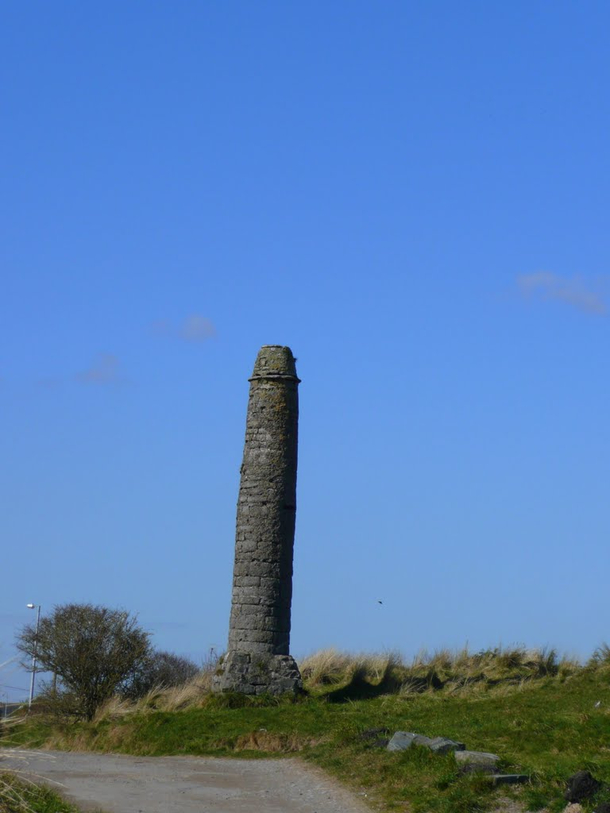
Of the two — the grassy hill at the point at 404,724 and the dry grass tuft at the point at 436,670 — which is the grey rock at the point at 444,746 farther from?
the dry grass tuft at the point at 436,670

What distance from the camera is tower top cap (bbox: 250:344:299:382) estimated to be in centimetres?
2455

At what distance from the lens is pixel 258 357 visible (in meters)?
25.0

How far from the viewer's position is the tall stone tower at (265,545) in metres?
23.3

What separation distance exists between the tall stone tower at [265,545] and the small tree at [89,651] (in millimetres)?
2629

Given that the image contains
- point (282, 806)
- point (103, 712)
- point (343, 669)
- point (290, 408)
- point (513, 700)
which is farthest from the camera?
point (343, 669)

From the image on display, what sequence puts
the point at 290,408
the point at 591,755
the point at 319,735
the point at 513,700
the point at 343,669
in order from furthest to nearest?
the point at 343,669 → the point at 290,408 → the point at 513,700 → the point at 319,735 → the point at 591,755

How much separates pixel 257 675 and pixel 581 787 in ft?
40.4

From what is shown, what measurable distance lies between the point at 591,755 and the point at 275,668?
391 inches

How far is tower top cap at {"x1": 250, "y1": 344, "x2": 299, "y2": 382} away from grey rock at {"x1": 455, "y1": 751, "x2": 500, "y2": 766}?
39.4 feet

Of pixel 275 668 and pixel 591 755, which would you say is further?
pixel 275 668

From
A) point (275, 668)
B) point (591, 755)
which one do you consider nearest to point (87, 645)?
point (275, 668)

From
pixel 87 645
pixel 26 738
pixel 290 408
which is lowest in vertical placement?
pixel 26 738

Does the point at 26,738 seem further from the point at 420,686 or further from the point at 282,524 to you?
the point at 420,686

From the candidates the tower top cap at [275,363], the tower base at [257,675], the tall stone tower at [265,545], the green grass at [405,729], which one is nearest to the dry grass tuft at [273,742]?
the green grass at [405,729]
